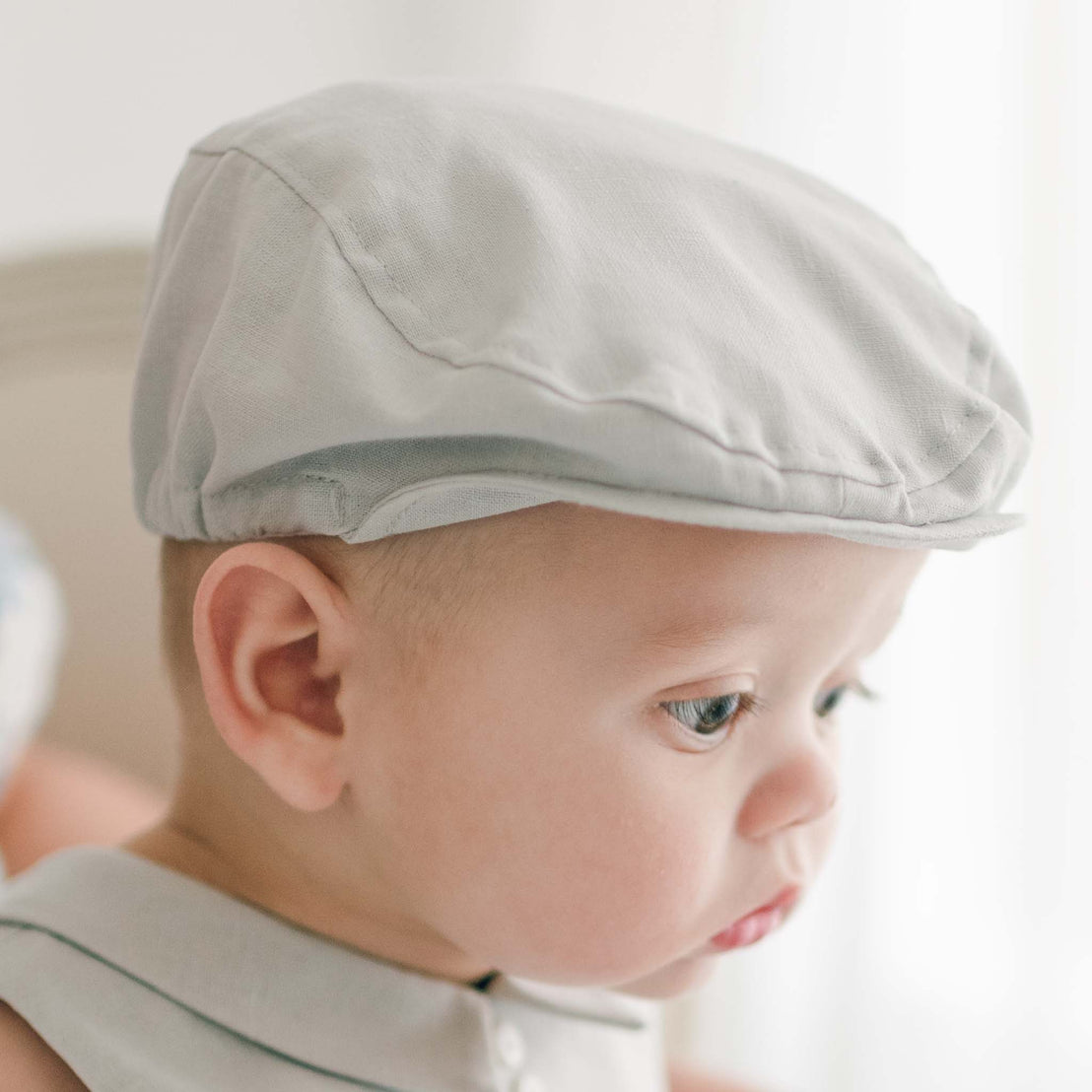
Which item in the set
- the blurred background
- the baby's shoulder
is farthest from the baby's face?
the blurred background

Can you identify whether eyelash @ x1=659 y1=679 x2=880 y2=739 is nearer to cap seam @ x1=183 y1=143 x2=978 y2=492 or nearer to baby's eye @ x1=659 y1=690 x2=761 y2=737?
baby's eye @ x1=659 y1=690 x2=761 y2=737

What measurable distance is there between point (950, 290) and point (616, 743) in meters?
0.72

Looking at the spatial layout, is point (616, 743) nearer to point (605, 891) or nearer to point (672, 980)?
point (605, 891)

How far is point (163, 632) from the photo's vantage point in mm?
749

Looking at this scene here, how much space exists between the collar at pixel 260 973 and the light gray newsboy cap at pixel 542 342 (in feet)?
0.68

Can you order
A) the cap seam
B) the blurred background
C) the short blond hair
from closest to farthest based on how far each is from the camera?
the cap seam
the short blond hair
the blurred background

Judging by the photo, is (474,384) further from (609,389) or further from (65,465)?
(65,465)

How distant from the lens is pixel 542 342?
50 centimetres

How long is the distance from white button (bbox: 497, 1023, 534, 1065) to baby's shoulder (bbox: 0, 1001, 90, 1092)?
0.75ft

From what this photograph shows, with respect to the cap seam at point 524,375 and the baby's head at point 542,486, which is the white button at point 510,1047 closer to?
the baby's head at point 542,486

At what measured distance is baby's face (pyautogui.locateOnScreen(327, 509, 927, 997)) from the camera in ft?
1.92

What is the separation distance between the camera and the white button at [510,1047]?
748mm

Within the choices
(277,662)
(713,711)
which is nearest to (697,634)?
(713,711)

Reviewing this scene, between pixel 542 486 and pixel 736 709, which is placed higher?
pixel 542 486
